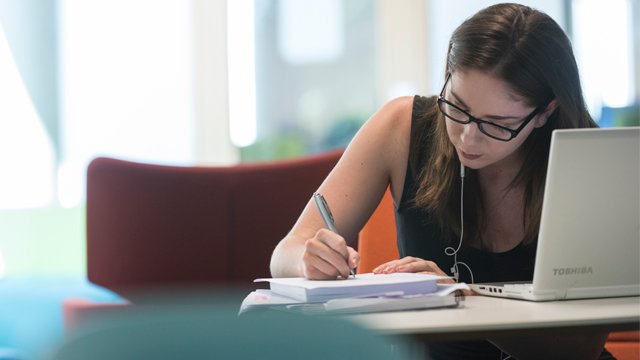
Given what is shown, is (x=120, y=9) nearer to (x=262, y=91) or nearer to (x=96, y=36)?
(x=96, y=36)

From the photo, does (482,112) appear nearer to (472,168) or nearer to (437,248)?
(472,168)

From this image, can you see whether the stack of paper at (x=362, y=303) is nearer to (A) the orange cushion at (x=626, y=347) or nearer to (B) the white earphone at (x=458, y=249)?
(B) the white earphone at (x=458, y=249)

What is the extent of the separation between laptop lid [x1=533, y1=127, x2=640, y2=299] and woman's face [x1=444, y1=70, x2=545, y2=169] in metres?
0.37

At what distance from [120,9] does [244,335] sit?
3.93m

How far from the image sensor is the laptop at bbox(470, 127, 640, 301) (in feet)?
4.14

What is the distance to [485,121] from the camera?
64.1 inches

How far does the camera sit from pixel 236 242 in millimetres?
2814

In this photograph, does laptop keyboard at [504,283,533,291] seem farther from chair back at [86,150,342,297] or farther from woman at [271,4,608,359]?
chair back at [86,150,342,297]

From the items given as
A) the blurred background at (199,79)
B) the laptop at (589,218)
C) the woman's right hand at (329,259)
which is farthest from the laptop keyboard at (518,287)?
the blurred background at (199,79)

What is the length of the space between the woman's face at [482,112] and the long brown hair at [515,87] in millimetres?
16

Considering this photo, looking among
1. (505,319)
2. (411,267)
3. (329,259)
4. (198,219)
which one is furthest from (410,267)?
(198,219)

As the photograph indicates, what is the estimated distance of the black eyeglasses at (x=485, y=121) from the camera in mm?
1632

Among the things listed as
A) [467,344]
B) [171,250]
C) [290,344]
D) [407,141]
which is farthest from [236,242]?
[290,344]

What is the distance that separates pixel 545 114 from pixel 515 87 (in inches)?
4.3
